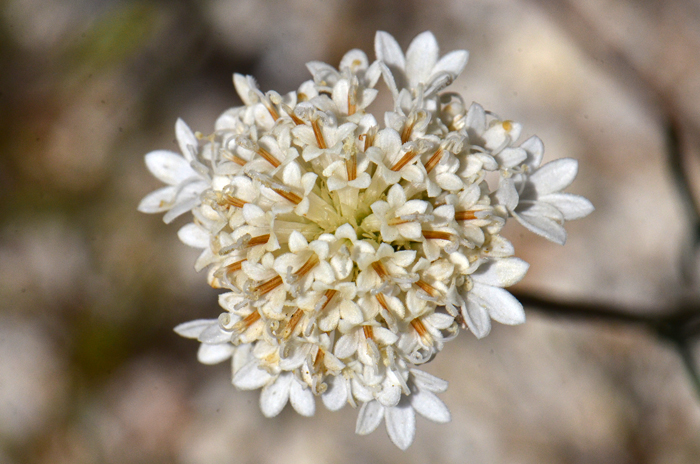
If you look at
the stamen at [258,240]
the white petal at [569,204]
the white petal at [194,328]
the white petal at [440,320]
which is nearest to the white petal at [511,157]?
the white petal at [569,204]

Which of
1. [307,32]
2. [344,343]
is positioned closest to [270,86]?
[307,32]

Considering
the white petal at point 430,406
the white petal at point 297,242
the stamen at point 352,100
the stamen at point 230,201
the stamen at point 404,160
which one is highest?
the stamen at point 352,100

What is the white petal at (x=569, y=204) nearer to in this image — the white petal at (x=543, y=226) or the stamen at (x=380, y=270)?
the white petal at (x=543, y=226)

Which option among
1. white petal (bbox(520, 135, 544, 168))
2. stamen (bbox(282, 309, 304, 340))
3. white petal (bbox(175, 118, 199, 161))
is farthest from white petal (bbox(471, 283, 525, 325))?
white petal (bbox(175, 118, 199, 161))

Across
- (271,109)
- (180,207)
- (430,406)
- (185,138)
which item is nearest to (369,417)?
(430,406)

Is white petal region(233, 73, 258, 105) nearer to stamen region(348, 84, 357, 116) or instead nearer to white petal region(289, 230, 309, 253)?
stamen region(348, 84, 357, 116)

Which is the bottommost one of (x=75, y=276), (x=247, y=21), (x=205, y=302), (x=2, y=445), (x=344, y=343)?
(x=2, y=445)

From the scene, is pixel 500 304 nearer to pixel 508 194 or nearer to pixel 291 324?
→ pixel 508 194

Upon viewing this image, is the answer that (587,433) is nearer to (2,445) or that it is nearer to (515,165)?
(515,165)
